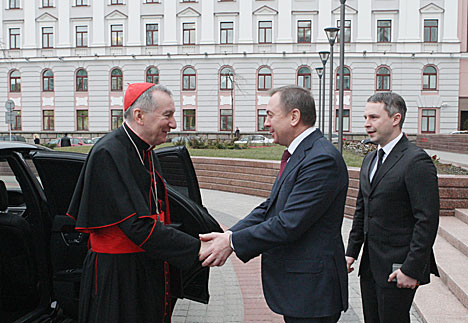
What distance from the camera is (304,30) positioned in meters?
42.8

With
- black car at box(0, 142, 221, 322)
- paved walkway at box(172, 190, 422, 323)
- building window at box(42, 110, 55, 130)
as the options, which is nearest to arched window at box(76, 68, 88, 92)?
building window at box(42, 110, 55, 130)

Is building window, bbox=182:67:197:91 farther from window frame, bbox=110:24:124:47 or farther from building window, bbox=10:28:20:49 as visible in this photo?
building window, bbox=10:28:20:49

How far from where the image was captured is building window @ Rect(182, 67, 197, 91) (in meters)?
43.7

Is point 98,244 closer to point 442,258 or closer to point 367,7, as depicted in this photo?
point 442,258

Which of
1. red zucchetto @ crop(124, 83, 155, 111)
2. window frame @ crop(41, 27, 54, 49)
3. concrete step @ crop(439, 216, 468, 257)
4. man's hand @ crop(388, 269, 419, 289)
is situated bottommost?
concrete step @ crop(439, 216, 468, 257)

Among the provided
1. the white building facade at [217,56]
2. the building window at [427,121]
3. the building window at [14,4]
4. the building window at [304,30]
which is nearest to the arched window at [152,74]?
the white building facade at [217,56]

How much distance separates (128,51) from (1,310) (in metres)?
42.1

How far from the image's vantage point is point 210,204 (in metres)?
12.5

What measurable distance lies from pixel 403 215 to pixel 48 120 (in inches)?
1828

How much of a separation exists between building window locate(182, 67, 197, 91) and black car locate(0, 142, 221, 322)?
40.1 meters

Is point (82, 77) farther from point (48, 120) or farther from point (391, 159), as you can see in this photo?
point (391, 159)

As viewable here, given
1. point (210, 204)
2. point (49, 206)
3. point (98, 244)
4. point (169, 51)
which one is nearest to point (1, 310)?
point (49, 206)

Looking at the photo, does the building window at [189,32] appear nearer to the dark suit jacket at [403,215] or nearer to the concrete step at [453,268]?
the concrete step at [453,268]

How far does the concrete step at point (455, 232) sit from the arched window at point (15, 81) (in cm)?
4526
